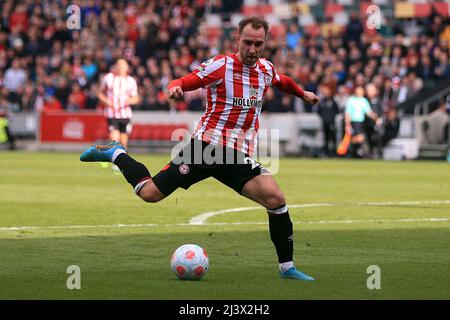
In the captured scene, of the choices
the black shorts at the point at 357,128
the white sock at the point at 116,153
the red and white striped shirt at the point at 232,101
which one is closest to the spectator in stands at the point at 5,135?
the black shorts at the point at 357,128

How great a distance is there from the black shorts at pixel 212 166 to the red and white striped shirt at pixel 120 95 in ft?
48.9

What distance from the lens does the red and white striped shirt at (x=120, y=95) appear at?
24078 mm

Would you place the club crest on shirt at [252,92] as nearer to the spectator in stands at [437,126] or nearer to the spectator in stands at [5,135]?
the spectator in stands at [437,126]

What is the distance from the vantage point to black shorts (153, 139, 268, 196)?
9.02 metres

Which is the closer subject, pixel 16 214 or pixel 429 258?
pixel 429 258

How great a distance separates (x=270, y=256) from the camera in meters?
10.2

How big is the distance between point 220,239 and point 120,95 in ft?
42.6

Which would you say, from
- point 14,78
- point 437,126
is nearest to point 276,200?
point 437,126

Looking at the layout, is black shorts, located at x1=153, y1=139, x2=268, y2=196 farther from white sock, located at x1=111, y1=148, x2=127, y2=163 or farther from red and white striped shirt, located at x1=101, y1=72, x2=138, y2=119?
red and white striped shirt, located at x1=101, y1=72, x2=138, y2=119

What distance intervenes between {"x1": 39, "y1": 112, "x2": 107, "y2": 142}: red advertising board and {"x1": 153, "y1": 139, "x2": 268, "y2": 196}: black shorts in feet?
81.9

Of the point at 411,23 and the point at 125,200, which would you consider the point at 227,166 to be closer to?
the point at 125,200
